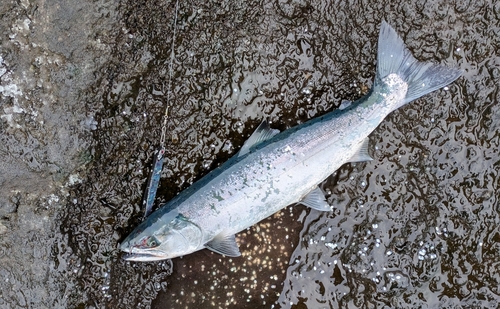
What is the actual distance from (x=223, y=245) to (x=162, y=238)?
0.51 meters

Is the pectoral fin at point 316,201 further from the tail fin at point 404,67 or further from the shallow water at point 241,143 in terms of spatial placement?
the tail fin at point 404,67

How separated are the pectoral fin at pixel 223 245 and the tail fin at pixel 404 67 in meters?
1.86

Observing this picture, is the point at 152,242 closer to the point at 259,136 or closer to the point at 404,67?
the point at 259,136

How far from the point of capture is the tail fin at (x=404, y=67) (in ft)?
11.7

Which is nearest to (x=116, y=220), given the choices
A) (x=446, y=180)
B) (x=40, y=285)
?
(x=40, y=285)

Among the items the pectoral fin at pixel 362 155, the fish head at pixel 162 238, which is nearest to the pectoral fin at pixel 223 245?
the fish head at pixel 162 238

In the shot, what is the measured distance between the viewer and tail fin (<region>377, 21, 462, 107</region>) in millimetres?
3576

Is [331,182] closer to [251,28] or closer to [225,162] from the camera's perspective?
[225,162]

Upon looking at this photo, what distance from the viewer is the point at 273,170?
345 centimetres

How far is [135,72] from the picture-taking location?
3.75 m

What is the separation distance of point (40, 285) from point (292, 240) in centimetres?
230

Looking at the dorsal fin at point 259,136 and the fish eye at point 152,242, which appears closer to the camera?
the fish eye at point 152,242

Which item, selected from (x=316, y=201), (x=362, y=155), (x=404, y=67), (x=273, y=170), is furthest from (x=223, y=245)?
(x=404, y=67)

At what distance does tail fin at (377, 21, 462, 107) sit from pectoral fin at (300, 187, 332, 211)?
3.51ft
